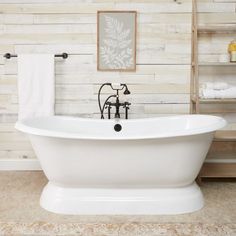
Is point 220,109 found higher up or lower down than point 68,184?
higher up

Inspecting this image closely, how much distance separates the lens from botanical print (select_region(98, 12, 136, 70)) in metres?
3.24

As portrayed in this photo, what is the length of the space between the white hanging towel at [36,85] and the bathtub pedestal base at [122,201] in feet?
3.03

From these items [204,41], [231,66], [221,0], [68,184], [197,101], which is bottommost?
[68,184]

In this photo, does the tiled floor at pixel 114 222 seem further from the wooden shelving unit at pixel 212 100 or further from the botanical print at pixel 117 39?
the botanical print at pixel 117 39

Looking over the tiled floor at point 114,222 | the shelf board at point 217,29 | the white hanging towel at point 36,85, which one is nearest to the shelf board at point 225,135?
the tiled floor at point 114,222

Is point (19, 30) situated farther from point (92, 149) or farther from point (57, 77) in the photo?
point (92, 149)

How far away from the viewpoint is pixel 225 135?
307 centimetres

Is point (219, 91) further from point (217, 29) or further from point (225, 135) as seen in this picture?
point (217, 29)

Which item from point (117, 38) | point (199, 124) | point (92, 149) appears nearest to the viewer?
point (92, 149)

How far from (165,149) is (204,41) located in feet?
4.50

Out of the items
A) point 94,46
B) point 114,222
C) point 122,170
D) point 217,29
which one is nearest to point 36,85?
point 94,46

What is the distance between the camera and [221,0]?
325 centimetres

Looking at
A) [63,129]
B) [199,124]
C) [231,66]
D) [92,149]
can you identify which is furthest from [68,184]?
[231,66]

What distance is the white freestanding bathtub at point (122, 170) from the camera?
2.37 meters
